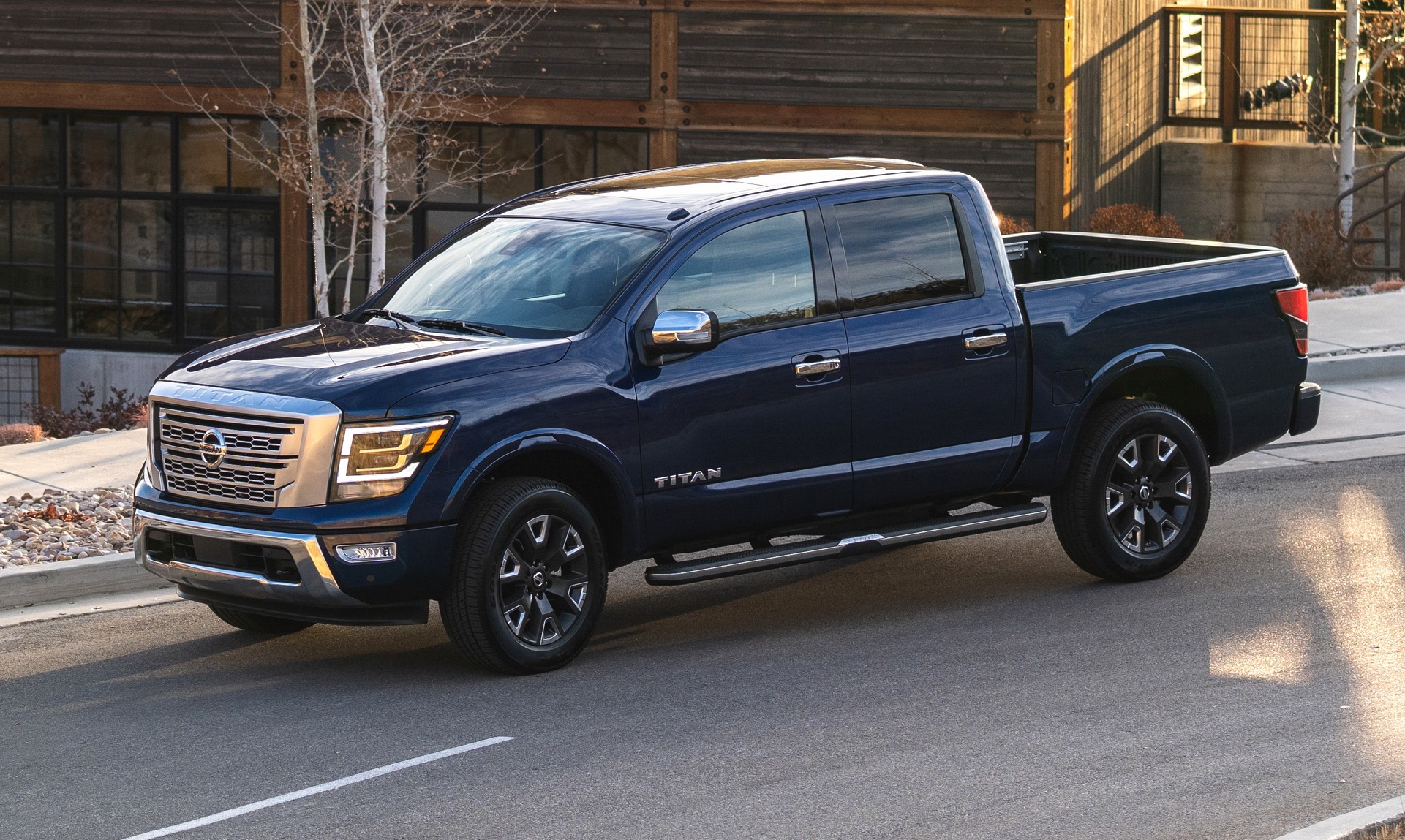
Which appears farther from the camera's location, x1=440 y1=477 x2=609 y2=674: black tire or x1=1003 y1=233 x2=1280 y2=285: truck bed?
x1=1003 y1=233 x2=1280 y2=285: truck bed

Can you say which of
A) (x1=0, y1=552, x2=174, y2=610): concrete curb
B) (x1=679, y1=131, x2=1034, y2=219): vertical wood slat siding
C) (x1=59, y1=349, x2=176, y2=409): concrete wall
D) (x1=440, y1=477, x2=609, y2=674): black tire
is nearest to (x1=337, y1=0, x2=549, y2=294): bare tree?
(x1=679, y1=131, x2=1034, y2=219): vertical wood slat siding

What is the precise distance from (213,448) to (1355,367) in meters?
11.2

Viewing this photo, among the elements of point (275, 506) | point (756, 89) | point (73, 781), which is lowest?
point (73, 781)

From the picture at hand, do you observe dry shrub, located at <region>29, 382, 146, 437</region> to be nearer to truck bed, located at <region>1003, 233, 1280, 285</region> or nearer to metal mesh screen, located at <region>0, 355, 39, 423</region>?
metal mesh screen, located at <region>0, 355, 39, 423</region>

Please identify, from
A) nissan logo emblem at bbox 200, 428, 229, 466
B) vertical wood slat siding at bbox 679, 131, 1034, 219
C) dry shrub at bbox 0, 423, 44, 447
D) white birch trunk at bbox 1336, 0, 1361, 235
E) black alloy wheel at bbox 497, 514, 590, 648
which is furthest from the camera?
white birch trunk at bbox 1336, 0, 1361, 235

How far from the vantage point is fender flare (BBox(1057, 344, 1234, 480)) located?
8992 mm

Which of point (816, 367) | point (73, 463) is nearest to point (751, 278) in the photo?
point (816, 367)

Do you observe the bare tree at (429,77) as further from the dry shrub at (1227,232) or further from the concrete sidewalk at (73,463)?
the dry shrub at (1227,232)

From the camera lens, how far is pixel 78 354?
23375 millimetres

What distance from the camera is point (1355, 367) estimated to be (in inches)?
618

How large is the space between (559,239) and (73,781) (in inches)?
129

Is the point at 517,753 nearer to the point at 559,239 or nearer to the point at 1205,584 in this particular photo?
the point at 559,239

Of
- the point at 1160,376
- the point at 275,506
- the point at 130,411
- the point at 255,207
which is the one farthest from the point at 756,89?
the point at 275,506

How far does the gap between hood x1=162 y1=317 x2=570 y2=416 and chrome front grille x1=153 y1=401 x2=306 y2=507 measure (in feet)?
0.47
